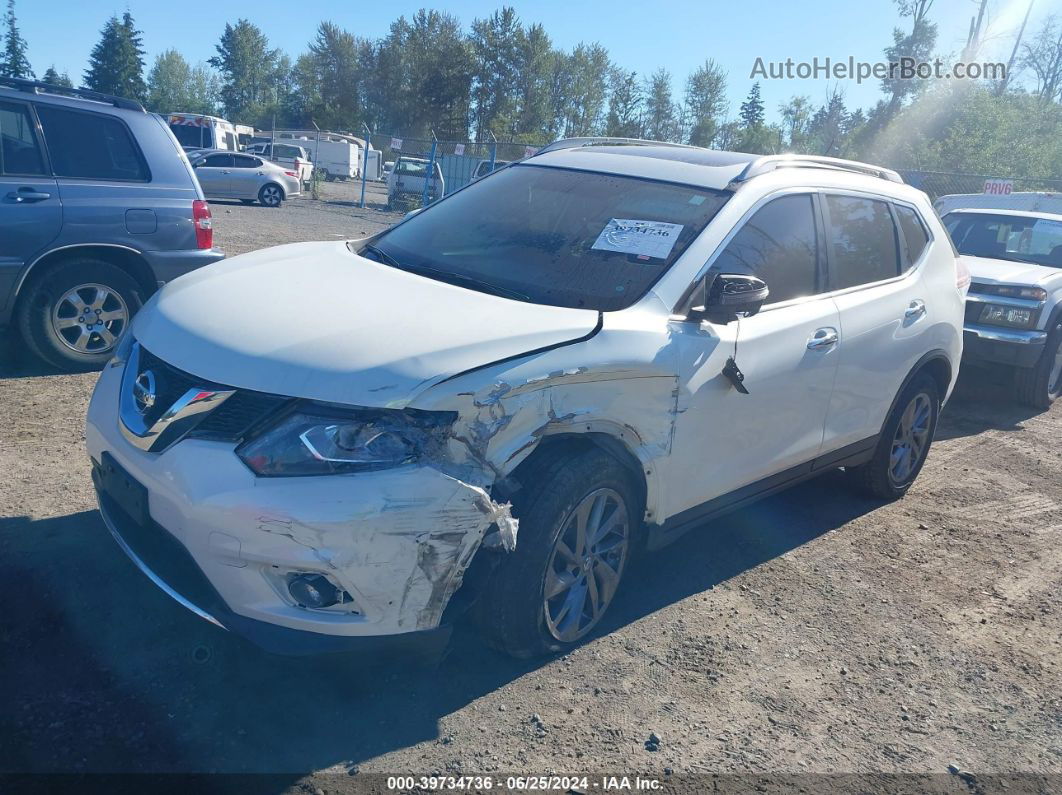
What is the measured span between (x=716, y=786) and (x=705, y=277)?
6.13ft

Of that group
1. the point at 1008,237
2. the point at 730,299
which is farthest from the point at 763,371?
the point at 1008,237

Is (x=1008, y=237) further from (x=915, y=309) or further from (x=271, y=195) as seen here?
(x=271, y=195)

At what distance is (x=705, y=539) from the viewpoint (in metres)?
4.45

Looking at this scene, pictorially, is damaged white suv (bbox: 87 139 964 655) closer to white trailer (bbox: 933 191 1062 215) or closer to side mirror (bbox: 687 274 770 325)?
side mirror (bbox: 687 274 770 325)

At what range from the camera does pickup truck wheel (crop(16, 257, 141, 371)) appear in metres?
5.67

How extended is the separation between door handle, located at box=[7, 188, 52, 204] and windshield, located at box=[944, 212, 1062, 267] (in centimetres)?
784

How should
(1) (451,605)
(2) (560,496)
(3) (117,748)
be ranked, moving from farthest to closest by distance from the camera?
(2) (560,496)
(1) (451,605)
(3) (117,748)

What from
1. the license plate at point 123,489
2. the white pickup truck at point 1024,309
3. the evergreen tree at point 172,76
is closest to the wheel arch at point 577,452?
the license plate at point 123,489

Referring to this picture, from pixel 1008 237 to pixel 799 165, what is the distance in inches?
227

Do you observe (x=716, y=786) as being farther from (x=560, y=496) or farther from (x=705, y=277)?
(x=705, y=277)

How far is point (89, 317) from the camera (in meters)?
5.90

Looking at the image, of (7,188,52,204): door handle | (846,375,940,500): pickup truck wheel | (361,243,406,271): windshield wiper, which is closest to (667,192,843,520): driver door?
(846,375,940,500): pickup truck wheel

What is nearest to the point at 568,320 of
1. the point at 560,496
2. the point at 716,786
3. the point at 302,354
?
the point at 560,496

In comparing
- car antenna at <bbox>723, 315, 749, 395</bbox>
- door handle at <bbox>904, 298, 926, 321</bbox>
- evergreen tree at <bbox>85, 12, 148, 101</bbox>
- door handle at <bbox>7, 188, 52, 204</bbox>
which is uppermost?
evergreen tree at <bbox>85, 12, 148, 101</bbox>
